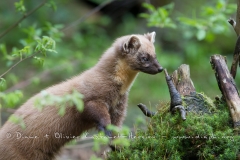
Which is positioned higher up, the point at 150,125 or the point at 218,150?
the point at 150,125

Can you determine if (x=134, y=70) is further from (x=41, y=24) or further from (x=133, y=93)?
(x=41, y=24)

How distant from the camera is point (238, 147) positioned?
440cm

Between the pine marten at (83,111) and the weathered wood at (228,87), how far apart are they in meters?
0.95

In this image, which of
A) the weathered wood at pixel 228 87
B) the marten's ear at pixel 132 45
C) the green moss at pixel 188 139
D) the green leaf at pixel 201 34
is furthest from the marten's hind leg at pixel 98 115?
the green leaf at pixel 201 34

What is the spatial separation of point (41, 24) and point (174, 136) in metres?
9.57

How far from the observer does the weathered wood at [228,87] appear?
4.79m

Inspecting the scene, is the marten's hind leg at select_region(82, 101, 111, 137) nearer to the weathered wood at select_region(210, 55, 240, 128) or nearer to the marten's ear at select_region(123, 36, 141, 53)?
the marten's ear at select_region(123, 36, 141, 53)

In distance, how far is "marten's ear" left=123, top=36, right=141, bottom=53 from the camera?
19.6 feet

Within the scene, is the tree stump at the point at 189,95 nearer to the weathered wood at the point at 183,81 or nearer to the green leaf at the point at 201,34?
the weathered wood at the point at 183,81

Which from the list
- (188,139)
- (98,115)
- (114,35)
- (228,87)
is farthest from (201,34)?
(114,35)

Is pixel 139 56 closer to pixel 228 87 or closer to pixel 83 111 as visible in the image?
pixel 83 111

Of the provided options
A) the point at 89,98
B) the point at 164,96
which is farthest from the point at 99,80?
the point at 164,96

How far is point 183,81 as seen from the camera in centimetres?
550

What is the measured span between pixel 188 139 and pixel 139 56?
1.75m
